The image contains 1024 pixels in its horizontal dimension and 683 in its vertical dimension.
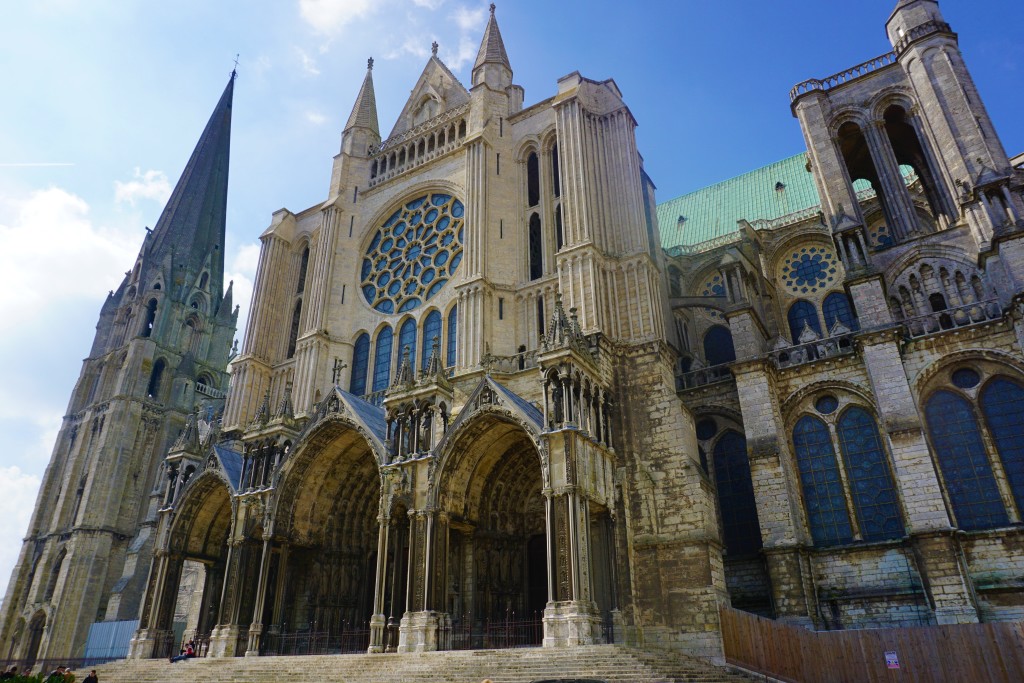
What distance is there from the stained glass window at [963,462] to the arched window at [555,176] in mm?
12672

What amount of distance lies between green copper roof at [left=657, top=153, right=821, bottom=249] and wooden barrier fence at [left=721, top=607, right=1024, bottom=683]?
20.4m

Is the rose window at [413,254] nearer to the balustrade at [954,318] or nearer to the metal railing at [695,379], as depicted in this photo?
the metal railing at [695,379]

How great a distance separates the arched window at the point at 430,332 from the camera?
22828mm

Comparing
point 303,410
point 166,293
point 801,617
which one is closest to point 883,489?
point 801,617

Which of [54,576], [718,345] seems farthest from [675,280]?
[54,576]

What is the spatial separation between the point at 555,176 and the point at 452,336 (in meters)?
6.63

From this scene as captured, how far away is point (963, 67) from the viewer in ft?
69.3

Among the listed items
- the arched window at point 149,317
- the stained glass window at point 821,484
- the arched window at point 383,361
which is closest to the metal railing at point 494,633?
the stained glass window at point 821,484

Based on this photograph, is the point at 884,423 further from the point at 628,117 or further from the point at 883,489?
the point at 628,117

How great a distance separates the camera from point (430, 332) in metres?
23.3

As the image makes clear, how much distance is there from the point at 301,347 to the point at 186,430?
182 inches

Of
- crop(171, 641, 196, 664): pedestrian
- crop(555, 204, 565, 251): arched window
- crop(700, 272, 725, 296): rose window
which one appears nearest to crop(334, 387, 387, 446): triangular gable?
crop(171, 641, 196, 664): pedestrian

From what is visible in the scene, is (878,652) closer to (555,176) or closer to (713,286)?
(713,286)

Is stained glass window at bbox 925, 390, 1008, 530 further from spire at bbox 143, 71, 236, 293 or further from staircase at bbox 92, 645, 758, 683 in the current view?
spire at bbox 143, 71, 236, 293
